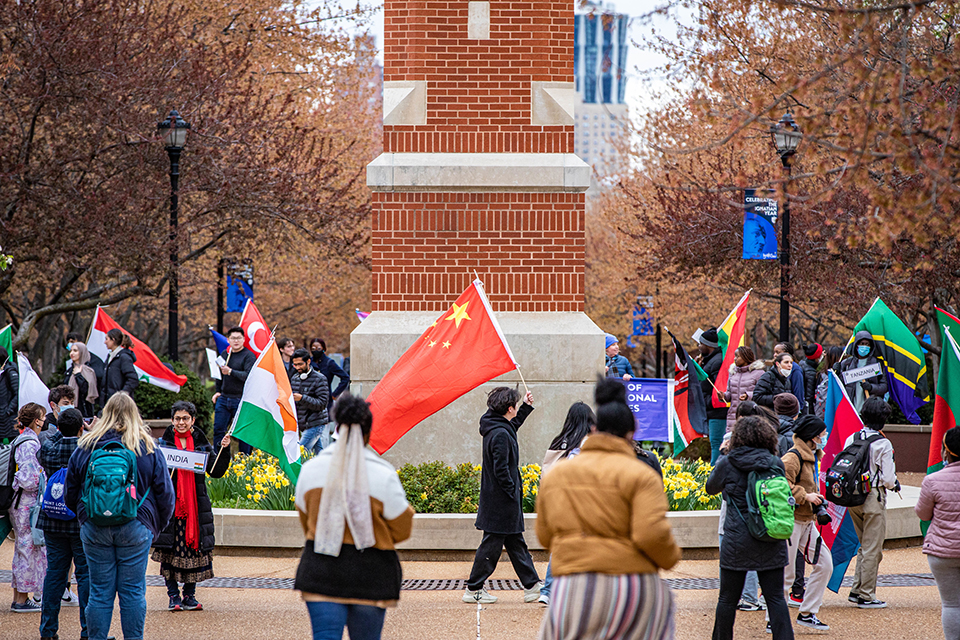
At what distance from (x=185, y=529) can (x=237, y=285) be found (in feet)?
58.6

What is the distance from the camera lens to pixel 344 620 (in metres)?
5.50

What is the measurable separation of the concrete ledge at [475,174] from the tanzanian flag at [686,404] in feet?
8.65

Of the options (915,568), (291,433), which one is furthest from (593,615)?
(915,568)

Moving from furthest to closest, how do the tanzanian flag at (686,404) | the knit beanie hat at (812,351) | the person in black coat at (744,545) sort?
the knit beanie hat at (812,351) → the tanzanian flag at (686,404) → the person in black coat at (744,545)

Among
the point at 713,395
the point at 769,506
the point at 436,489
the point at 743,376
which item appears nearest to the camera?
the point at 769,506

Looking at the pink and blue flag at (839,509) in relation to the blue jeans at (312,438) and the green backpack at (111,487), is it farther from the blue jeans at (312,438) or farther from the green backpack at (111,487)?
the blue jeans at (312,438)

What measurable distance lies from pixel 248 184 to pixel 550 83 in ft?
31.6

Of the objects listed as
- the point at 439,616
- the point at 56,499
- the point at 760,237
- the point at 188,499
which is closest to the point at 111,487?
the point at 56,499

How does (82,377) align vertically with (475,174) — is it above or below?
below

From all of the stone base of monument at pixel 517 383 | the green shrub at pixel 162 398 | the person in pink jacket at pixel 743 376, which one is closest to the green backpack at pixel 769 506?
the stone base of monument at pixel 517 383

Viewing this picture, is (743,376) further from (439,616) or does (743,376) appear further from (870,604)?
(439,616)

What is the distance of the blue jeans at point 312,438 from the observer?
14633mm

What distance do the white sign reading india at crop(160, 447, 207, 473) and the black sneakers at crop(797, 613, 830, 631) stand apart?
448 cm

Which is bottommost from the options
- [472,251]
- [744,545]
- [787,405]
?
[744,545]
